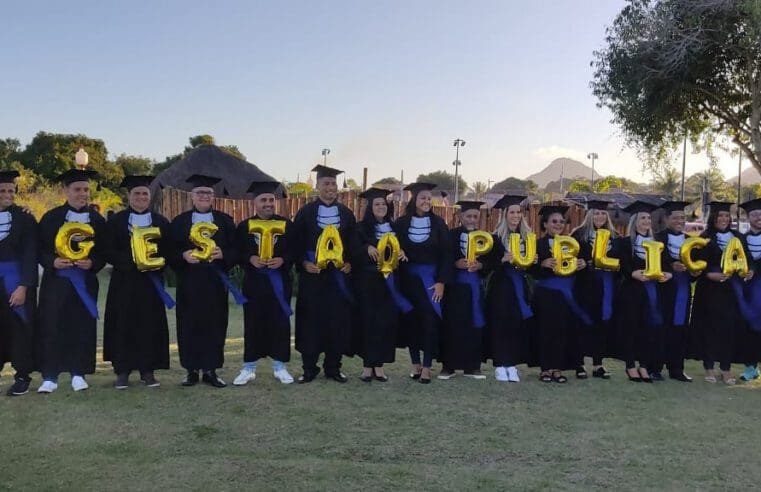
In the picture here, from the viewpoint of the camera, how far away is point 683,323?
707 cm

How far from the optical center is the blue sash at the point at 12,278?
5871 millimetres

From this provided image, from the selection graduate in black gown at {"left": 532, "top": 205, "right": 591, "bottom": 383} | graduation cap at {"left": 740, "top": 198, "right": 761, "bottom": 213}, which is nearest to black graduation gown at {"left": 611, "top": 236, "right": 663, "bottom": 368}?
graduate in black gown at {"left": 532, "top": 205, "right": 591, "bottom": 383}

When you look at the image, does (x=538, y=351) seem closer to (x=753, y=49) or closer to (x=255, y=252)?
(x=255, y=252)

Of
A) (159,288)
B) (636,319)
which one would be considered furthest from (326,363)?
(636,319)

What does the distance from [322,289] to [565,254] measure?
2580 mm

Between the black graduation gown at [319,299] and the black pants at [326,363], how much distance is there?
1 centimetres

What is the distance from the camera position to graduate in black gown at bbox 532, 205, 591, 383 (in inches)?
272

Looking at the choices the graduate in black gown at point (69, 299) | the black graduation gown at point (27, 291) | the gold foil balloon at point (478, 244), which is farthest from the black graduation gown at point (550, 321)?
the black graduation gown at point (27, 291)

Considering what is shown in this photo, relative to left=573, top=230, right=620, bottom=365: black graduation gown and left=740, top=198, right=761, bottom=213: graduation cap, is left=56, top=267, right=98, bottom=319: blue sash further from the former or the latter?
left=740, top=198, right=761, bottom=213: graduation cap

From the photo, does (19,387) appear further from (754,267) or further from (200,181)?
(754,267)

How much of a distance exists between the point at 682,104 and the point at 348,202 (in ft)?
29.2

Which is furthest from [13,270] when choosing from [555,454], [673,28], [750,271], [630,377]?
[673,28]

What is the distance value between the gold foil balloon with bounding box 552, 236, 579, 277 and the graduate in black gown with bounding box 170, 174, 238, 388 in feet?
11.1

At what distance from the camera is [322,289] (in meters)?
6.66
